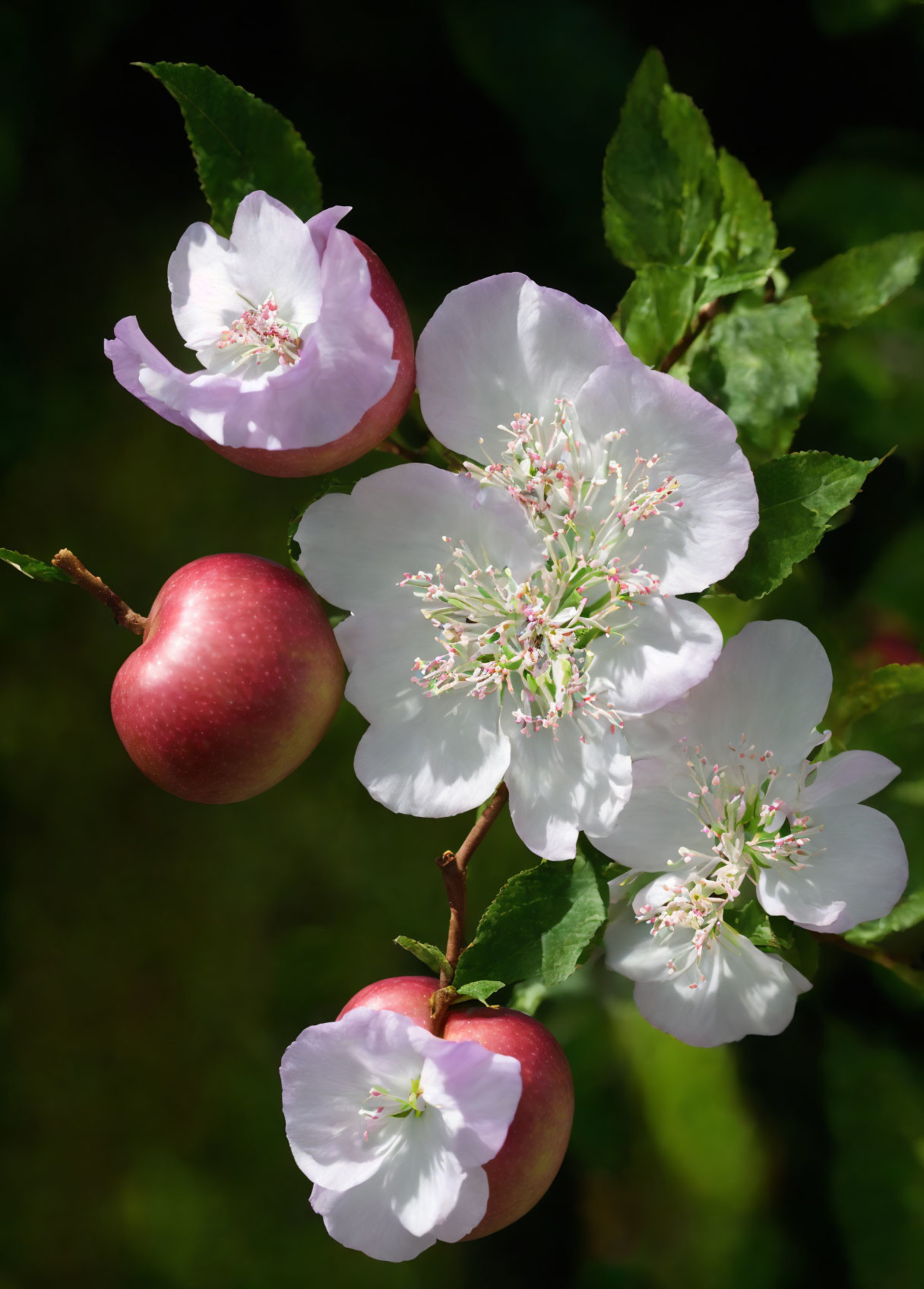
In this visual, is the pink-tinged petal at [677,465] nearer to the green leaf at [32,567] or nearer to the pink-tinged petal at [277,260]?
the pink-tinged petal at [277,260]

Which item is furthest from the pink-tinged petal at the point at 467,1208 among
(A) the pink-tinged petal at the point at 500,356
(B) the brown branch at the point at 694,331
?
(B) the brown branch at the point at 694,331

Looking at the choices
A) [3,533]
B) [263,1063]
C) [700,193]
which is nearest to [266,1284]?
[263,1063]

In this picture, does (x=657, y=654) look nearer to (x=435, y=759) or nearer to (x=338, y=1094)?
(x=435, y=759)

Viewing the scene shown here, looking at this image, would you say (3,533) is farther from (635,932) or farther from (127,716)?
(635,932)

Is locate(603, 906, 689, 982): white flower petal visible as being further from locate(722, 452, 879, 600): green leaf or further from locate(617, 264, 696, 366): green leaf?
locate(617, 264, 696, 366): green leaf

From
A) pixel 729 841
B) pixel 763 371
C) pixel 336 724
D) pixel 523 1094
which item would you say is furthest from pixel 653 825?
pixel 336 724

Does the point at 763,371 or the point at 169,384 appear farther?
the point at 763,371
